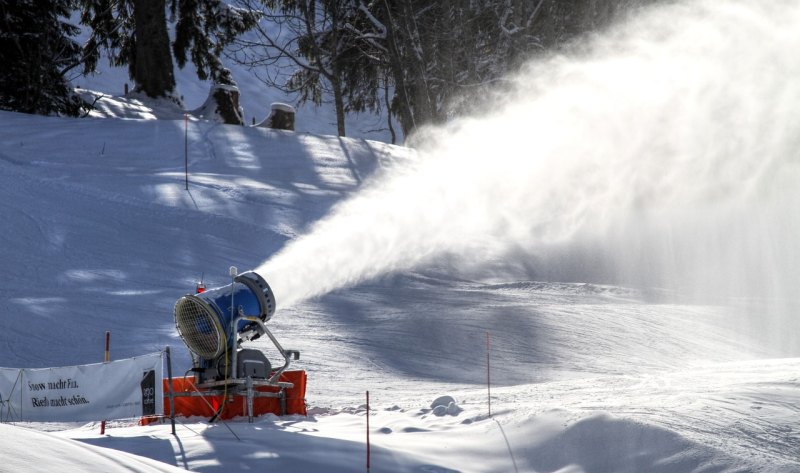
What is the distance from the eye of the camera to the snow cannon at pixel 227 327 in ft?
28.2

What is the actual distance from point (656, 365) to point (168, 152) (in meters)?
12.9

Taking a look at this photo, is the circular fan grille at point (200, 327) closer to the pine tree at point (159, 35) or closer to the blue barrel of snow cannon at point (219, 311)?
the blue barrel of snow cannon at point (219, 311)

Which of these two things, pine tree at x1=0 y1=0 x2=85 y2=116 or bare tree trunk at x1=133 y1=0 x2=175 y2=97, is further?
pine tree at x1=0 y1=0 x2=85 y2=116

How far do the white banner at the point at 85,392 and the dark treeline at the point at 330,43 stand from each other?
806 inches

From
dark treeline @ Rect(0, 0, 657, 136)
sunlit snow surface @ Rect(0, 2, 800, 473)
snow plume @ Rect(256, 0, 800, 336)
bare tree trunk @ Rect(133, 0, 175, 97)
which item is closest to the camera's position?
sunlit snow surface @ Rect(0, 2, 800, 473)

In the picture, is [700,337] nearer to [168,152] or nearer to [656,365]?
[656,365]

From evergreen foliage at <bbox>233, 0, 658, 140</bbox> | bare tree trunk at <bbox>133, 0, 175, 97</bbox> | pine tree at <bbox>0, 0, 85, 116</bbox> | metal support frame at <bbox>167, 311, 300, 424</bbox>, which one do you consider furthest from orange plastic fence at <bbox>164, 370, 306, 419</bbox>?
evergreen foliage at <bbox>233, 0, 658, 140</bbox>

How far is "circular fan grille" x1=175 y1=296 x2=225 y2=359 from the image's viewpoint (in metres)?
8.55

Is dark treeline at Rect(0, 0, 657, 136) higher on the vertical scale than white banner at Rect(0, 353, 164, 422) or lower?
higher

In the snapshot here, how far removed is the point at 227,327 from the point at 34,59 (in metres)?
21.5

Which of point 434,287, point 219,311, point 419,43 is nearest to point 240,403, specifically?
point 219,311

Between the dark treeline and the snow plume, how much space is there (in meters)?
2.53

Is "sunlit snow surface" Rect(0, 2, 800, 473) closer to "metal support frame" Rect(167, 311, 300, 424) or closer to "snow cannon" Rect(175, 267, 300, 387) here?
"metal support frame" Rect(167, 311, 300, 424)

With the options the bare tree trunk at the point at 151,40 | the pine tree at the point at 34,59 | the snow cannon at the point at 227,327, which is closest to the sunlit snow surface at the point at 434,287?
the snow cannon at the point at 227,327
